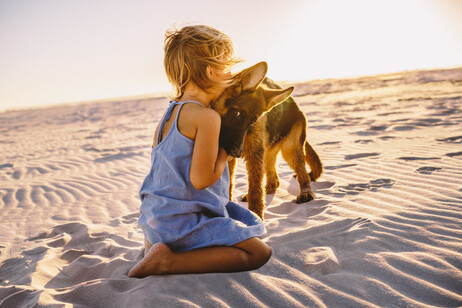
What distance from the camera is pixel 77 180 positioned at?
5488mm

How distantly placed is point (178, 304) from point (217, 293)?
0.23 m

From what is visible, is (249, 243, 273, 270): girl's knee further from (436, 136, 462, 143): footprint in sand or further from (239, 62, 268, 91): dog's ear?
(436, 136, 462, 143): footprint in sand

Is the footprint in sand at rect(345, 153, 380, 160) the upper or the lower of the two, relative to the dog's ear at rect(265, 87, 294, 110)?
lower

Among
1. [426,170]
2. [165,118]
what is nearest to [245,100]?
[165,118]

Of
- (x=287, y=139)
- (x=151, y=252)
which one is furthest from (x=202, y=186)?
(x=287, y=139)

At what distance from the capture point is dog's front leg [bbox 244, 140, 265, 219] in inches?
122

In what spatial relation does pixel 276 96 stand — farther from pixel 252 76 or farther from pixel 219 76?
pixel 219 76

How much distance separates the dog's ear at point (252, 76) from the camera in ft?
7.53

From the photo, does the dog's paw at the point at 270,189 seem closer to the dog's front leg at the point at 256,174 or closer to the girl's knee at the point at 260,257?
the dog's front leg at the point at 256,174

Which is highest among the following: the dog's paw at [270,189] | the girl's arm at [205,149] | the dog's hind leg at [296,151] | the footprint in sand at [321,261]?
the girl's arm at [205,149]

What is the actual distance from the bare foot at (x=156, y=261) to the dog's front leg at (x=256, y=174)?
1151 mm

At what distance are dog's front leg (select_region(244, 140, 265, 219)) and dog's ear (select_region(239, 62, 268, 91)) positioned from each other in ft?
2.77

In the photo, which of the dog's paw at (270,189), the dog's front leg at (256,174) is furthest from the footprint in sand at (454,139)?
the dog's front leg at (256,174)

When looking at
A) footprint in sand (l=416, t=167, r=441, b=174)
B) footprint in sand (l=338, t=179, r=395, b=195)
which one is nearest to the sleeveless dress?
footprint in sand (l=338, t=179, r=395, b=195)
